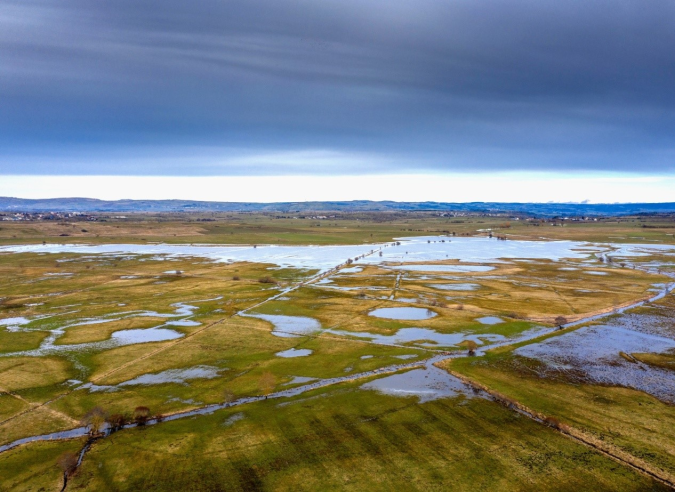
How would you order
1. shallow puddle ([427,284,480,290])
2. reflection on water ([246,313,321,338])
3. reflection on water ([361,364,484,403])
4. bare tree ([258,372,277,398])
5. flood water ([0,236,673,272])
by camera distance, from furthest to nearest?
flood water ([0,236,673,272])
shallow puddle ([427,284,480,290])
reflection on water ([246,313,321,338])
bare tree ([258,372,277,398])
reflection on water ([361,364,484,403])

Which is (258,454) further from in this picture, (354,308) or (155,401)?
(354,308)

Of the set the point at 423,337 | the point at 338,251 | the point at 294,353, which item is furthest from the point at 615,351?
the point at 338,251

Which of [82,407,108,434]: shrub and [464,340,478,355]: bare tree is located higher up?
[464,340,478,355]: bare tree

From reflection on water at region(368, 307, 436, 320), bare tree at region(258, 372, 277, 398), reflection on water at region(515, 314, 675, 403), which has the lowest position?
bare tree at region(258, 372, 277, 398)

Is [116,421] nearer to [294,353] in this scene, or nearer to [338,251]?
[294,353]

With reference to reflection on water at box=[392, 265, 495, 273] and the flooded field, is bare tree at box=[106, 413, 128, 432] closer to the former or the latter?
the flooded field

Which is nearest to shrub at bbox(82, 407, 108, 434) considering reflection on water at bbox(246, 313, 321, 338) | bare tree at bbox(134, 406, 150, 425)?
bare tree at bbox(134, 406, 150, 425)

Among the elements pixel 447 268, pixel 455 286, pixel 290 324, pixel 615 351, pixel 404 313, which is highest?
pixel 615 351

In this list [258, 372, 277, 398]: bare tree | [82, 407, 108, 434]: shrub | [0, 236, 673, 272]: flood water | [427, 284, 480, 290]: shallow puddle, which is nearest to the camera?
[82, 407, 108, 434]: shrub

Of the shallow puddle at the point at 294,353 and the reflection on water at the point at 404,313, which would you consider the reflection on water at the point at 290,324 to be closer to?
the shallow puddle at the point at 294,353

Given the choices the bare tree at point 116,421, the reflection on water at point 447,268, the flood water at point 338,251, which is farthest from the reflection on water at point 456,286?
the bare tree at point 116,421

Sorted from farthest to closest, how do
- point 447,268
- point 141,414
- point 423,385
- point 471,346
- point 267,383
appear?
point 447,268 → point 471,346 → point 267,383 → point 423,385 → point 141,414

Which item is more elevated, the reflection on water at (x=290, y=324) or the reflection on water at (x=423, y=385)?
the reflection on water at (x=423, y=385)
